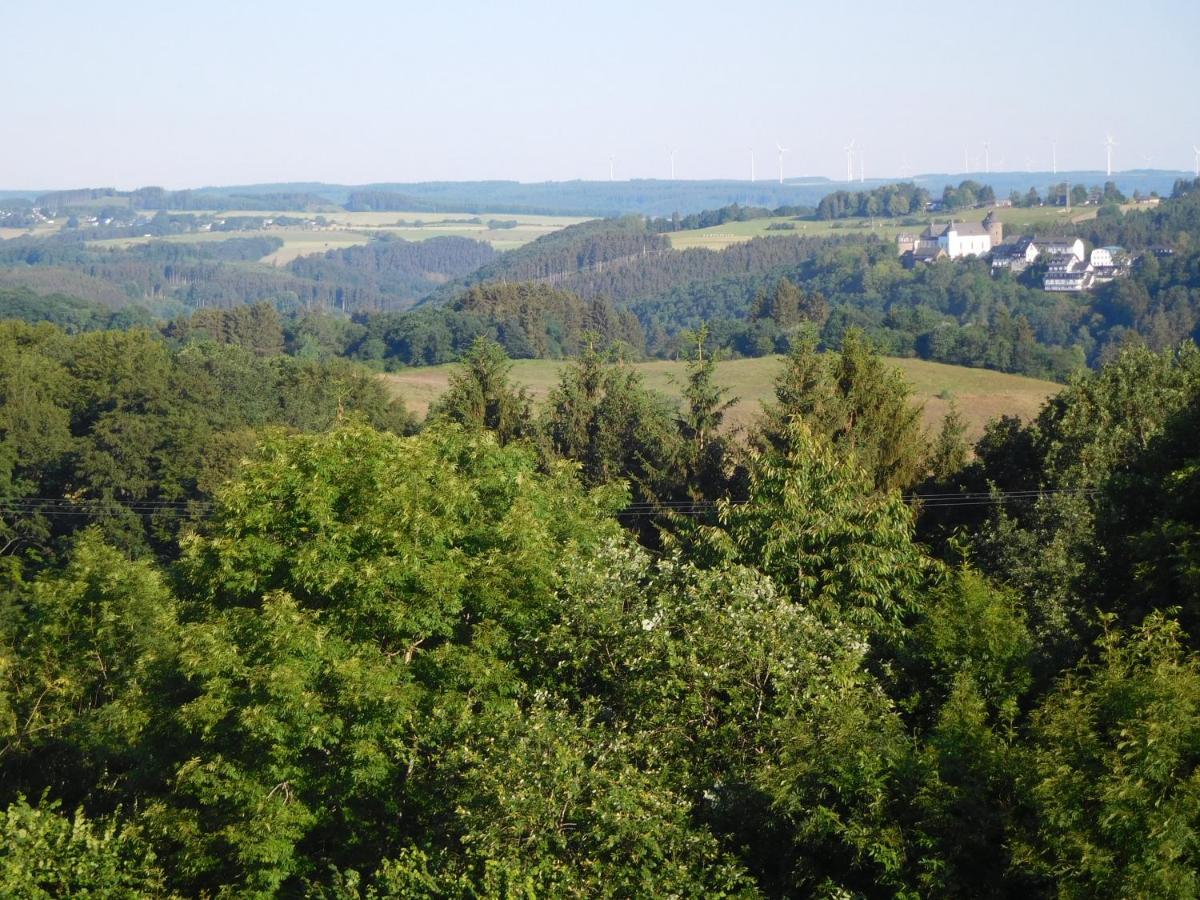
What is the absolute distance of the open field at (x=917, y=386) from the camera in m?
72.3

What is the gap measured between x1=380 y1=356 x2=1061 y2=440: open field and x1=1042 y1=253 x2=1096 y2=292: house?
102m

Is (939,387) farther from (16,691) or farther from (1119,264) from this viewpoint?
(1119,264)

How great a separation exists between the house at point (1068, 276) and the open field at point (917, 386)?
334ft

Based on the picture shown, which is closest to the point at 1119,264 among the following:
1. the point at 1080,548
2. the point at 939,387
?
the point at 939,387

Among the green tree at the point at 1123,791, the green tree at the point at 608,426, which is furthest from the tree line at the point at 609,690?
the green tree at the point at 608,426

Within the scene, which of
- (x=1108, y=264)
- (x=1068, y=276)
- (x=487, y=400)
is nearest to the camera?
(x=487, y=400)

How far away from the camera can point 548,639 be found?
1789 centimetres

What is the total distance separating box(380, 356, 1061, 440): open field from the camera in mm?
72312

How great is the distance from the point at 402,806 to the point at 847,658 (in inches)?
241

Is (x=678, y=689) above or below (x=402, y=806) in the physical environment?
above

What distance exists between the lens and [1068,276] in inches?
7402

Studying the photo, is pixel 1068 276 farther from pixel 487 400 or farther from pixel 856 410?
pixel 856 410

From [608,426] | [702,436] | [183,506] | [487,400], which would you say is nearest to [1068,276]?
[183,506]

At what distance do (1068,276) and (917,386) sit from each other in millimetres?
123013
